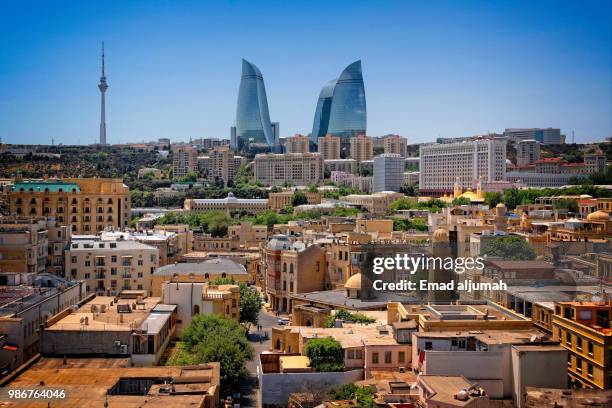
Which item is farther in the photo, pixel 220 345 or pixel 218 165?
pixel 218 165

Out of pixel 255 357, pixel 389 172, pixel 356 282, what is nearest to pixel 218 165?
pixel 389 172

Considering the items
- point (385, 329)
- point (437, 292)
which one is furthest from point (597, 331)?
point (437, 292)

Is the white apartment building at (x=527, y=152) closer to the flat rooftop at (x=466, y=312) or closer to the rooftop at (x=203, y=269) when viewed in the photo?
the rooftop at (x=203, y=269)

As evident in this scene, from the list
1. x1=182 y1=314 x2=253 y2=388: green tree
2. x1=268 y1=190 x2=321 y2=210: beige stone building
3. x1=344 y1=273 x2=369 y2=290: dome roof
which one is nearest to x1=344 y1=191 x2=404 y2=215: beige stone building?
x1=268 y1=190 x2=321 y2=210: beige stone building


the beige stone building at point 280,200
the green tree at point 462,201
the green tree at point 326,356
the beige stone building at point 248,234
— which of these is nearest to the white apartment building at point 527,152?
the beige stone building at point 280,200

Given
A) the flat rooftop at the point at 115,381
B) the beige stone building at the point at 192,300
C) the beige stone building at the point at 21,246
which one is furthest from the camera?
the beige stone building at the point at 21,246

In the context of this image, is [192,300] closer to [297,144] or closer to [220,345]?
[220,345]
